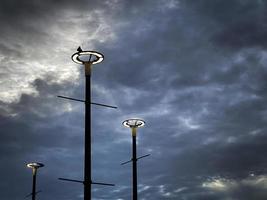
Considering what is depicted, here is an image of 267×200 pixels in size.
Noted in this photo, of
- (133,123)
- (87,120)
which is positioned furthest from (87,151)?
(133,123)

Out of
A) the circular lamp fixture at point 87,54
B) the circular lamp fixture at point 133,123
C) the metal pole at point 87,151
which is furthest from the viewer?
the circular lamp fixture at point 133,123

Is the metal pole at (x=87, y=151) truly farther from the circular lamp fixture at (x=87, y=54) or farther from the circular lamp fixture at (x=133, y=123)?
the circular lamp fixture at (x=133, y=123)

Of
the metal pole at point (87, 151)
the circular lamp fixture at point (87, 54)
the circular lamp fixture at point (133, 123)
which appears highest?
the circular lamp fixture at point (87, 54)

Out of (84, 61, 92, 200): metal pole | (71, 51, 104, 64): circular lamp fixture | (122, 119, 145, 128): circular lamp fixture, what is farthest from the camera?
(122, 119, 145, 128): circular lamp fixture

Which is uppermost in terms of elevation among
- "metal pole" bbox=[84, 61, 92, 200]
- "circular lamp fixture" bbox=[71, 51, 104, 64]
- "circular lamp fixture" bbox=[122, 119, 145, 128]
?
"circular lamp fixture" bbox=[71, 51, 104, 64]

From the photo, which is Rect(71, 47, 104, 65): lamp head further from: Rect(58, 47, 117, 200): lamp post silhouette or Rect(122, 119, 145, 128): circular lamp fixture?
Rect(122, 119, 145, 128): circular lamp fixture

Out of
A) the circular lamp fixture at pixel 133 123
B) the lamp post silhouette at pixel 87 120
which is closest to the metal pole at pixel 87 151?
the lamp post silhouette at pixel 87 120

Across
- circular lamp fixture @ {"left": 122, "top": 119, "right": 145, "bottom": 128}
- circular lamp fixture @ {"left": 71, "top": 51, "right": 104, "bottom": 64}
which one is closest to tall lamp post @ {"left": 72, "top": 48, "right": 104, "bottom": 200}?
circular lamp fixture @ {"left": 71, "top": 51, "right": 104, "bottom": 64}

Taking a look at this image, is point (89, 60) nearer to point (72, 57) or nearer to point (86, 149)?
point (72, 57)

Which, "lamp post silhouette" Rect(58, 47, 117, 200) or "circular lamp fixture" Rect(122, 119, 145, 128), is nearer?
"lamp post silhouette" Rect(58, 47, 117, 200)

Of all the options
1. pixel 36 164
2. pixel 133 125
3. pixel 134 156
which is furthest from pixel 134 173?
pixel 36 164

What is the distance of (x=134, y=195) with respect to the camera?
23.5 meters

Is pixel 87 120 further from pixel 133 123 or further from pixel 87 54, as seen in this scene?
pixel 133 123

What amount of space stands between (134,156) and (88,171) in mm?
8688
